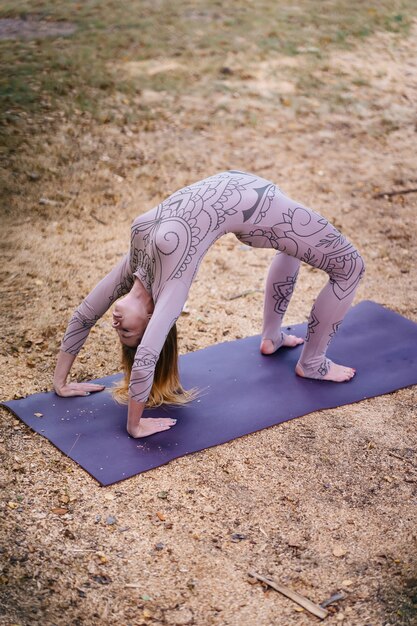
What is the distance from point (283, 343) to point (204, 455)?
48.2 inches

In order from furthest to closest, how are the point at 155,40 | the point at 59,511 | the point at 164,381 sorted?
the point at 155,40, the point at 164,381, the point at 59,511

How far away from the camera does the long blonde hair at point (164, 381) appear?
411 centimetres

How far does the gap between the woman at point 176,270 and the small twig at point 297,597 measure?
1.06 m

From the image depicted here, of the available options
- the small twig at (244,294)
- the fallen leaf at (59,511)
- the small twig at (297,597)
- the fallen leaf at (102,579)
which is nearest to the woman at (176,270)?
the fallen leaf at (59,511)

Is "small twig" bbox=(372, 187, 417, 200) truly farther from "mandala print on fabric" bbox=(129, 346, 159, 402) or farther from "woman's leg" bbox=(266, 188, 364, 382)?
"mandala print on fabric" bbox=(129, 346, 159, 402)

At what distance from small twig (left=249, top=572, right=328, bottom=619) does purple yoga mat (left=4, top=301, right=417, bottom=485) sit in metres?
0.86

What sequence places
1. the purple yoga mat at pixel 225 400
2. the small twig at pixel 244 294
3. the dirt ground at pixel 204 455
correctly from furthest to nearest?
the small twig at pixel 244 294
the purple yoga mat at pixel 225 400
the dirt ground at pixel 204 455

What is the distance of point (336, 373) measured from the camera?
4.71 meters

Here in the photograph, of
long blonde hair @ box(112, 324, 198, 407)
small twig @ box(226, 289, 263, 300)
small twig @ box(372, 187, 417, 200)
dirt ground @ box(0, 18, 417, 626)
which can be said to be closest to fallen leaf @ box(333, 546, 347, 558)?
dirt ground @ box(0, 18, 417, 626)

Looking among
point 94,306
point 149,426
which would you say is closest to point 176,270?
point 94,306

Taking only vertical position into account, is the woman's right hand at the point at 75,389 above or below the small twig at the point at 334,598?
above

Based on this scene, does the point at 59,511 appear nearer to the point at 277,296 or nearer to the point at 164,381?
the point at 164,381

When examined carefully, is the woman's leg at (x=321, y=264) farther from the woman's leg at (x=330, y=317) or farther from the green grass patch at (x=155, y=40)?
the green grass patch at (x=155, y=40)

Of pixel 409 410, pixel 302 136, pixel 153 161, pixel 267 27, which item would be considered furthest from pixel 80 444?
pixel 267 27
